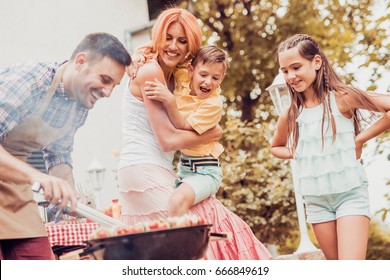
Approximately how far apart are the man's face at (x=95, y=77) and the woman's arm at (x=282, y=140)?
1.94ft

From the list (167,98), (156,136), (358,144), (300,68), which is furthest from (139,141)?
(358,144)

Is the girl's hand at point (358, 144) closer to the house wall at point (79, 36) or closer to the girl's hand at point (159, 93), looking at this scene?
the girl's hand at point (159, 93)

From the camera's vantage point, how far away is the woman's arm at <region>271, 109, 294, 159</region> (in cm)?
233

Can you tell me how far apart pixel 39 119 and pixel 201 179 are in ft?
1.78

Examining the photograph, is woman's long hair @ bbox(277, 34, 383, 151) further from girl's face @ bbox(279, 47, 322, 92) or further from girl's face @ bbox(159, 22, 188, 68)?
girl's face @ bbox(159, 22, 188, 68)

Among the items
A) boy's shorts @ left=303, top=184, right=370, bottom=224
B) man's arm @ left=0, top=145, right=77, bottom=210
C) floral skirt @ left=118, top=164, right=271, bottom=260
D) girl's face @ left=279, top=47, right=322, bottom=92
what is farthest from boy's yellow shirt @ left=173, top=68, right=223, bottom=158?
man's arm @ left=0, top=145, right=77, bottom=210

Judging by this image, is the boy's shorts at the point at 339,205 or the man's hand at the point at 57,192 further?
the boy's shorts at the point at 339,205

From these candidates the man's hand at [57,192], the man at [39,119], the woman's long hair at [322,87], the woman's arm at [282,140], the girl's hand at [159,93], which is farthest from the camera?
the woman's arm at [282,140]

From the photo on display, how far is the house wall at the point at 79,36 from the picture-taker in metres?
2.53

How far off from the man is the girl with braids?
23.4 inches

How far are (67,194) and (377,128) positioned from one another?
105 cm

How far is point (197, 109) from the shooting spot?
2219 mm

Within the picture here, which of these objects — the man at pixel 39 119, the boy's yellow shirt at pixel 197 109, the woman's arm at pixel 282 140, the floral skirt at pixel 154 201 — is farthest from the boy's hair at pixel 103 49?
the woman's arm at pixel 282 140
